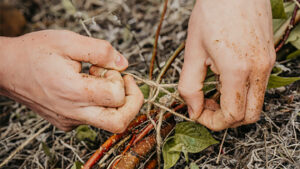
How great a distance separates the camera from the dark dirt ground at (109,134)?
908mm

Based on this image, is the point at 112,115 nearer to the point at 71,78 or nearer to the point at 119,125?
the point at 119,125

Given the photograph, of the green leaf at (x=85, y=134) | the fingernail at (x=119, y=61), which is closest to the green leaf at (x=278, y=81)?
the fingernail at (x=119, y=61)

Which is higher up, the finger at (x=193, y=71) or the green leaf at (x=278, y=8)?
the green leaf at (x=278, y=8)

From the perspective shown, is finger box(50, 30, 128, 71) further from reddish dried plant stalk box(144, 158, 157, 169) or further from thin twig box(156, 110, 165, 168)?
reddish dried plant stalk box(144, 158, 157, 169)

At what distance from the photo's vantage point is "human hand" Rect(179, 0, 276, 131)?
67 cm

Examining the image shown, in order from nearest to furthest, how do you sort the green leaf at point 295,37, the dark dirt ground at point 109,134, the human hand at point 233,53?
the human hand at point 233,53 < the dark dirt ground at point 109,134 < the green leaf at point 295,37

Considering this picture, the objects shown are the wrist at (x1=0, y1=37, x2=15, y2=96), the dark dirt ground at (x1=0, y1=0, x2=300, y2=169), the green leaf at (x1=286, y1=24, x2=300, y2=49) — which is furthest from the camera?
the green leaf at (x1=286, y1=24, x2=300, y2=49)

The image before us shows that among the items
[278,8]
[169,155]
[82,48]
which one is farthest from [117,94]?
[278,8]

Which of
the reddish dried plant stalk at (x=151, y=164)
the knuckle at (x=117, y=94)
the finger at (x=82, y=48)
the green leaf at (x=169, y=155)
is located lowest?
the reddish dried plant stalk at (x=151, y=164)

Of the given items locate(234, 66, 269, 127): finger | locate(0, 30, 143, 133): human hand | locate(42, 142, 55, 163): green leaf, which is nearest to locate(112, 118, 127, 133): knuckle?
locate(0, 30, 143, 133): human hand

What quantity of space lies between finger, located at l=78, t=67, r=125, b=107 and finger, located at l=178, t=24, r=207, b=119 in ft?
0.65

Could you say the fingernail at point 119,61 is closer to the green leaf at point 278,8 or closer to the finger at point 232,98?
the finger at point 232,98

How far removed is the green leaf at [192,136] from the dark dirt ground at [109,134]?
0.28 ft

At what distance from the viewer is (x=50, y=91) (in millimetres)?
742
